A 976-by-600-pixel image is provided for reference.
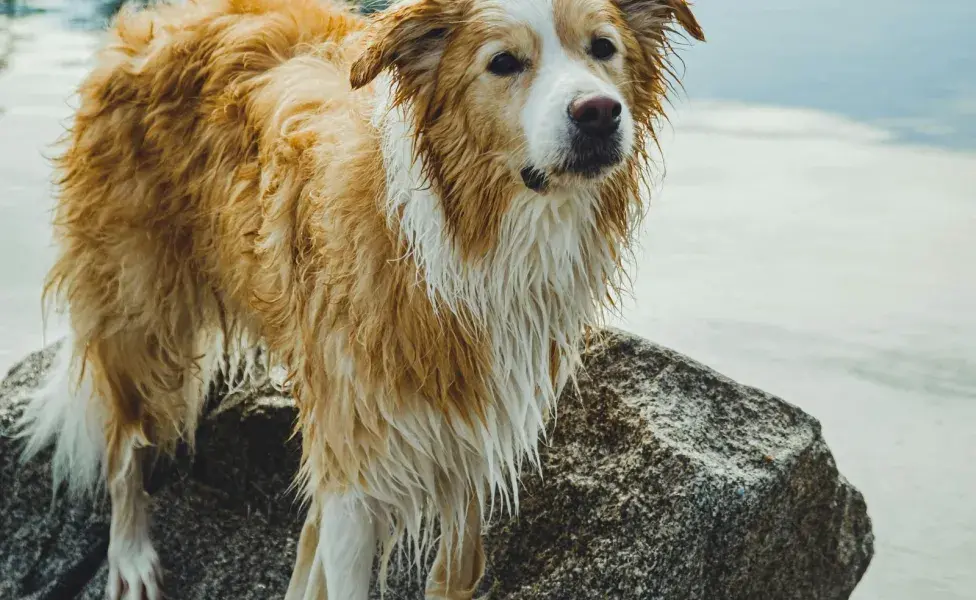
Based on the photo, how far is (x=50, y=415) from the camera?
4.11m

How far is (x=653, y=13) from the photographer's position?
9.48 feet

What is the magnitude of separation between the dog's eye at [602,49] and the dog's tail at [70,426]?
2293 mm

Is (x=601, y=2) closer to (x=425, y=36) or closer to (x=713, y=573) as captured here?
(x=425, y=36)

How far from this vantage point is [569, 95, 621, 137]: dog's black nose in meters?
2.48

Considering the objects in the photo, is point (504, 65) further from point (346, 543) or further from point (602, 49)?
point (346, 543)

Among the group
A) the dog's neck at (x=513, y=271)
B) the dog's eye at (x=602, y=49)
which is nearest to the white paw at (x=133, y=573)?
the dog's neck at (x=513, y=271)

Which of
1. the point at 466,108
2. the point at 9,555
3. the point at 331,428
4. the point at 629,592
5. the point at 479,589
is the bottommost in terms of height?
the point at 9,555

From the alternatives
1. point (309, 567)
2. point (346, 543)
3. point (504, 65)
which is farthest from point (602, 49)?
point (309, 567)

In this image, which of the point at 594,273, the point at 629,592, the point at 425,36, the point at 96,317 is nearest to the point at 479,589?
the point at 629,592

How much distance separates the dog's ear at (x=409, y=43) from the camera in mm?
2699

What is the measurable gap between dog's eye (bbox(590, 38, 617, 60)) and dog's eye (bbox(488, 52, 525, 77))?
187 millimetres

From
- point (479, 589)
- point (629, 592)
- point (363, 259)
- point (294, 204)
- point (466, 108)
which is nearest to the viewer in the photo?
point (466, 108)

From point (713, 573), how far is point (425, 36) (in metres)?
1.82

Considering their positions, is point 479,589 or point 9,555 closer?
point 479,589
